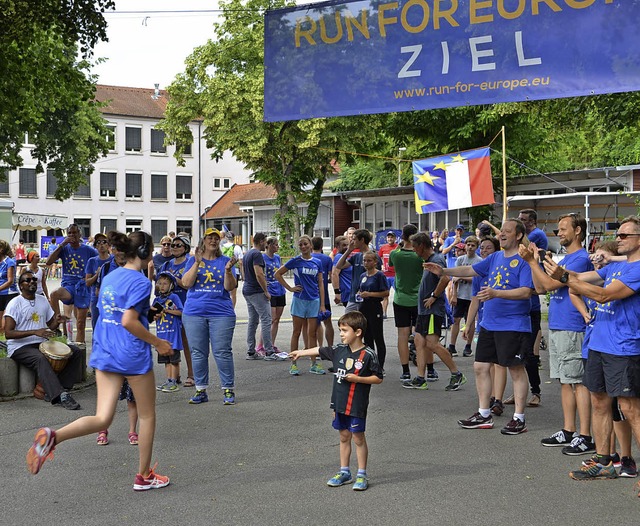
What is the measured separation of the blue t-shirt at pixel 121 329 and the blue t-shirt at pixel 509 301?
3.42 metres

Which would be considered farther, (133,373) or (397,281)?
(397,281)

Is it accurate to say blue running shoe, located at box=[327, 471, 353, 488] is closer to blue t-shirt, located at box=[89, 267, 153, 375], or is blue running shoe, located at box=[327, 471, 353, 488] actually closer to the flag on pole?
blue t-shirt, located at box=[89, 267, 153, 375]

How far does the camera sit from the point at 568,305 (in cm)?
722

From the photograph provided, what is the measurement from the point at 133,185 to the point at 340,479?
65908mm

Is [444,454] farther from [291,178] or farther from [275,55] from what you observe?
[291,178]

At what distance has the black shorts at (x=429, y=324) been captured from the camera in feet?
32.9

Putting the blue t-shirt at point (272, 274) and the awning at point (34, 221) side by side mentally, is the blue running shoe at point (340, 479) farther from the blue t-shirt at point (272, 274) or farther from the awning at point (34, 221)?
the awning at point (34, 221)

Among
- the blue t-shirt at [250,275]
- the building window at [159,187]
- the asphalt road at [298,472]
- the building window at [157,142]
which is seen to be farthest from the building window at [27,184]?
the asphalt road at [298,472]

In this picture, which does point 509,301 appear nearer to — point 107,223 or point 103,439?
point 103,439

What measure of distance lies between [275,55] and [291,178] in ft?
109

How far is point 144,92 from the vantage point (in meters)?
72.9

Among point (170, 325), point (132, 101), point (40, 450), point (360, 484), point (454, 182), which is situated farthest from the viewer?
point (132, 101)

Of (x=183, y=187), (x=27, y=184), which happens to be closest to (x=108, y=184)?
(x=27, y=184)

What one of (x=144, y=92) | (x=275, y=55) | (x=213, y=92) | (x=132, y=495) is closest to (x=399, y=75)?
(x=275, y=55)
